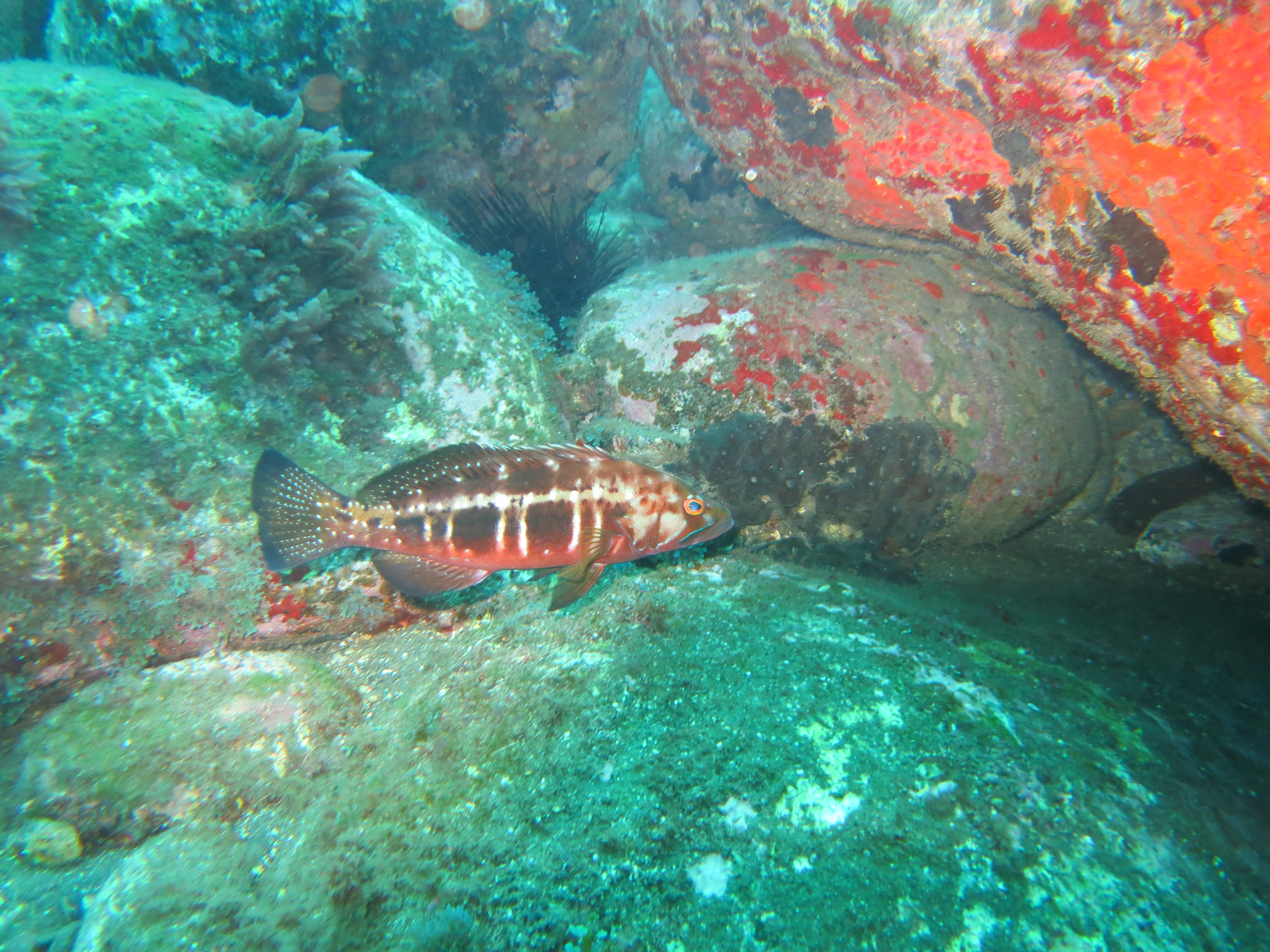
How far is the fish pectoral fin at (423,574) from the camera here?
2.87 m

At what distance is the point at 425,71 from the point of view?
5543mm

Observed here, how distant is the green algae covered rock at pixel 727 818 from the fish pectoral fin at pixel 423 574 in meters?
0.60

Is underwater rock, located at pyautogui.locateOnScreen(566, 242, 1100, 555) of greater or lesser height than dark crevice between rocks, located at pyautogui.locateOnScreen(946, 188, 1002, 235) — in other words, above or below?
below

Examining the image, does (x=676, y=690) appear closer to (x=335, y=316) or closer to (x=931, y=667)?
(x=931, y=667)

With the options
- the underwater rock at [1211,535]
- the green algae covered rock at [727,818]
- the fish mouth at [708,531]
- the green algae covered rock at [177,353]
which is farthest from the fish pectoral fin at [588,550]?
the underwater rock at [1211,535]

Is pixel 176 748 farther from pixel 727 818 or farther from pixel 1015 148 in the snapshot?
pixel 1015 148

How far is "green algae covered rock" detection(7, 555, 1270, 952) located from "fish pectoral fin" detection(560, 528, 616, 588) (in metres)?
0.63

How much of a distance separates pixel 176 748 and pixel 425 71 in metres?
6.28

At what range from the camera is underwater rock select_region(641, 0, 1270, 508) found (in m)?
2.60

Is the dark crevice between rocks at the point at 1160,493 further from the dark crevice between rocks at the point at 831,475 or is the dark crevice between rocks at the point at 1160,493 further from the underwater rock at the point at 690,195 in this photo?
the underwater rock at the point at 690,195

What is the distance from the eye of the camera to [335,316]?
364 cm

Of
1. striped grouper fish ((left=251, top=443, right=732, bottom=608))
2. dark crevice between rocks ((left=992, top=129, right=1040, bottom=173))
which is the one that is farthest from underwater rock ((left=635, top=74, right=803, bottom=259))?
striped grouper fish ((left=251, top=443, right=732, bottom=608))

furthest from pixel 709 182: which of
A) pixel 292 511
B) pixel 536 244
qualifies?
pixel 292 511

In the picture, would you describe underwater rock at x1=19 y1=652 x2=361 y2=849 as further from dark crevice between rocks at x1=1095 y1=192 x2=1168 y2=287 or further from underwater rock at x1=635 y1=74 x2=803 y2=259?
underwater rock at x1=635 y1=74 x2=803 y2=259
